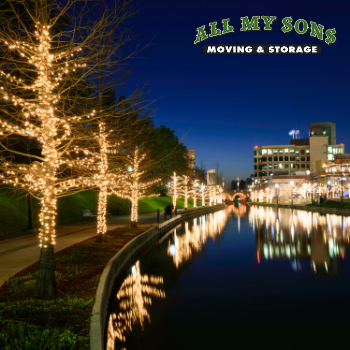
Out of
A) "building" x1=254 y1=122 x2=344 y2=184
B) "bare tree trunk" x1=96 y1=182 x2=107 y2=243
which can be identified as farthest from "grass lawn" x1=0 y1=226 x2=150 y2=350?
"building" x1=254 y1=122 x2=344 y2=184

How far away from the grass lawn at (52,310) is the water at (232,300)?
0.90 metres

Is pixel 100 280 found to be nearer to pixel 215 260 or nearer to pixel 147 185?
pixel 215 260

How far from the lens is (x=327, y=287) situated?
10.2 meters

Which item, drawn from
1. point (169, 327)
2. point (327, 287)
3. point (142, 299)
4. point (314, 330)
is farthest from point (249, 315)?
point (327, 287)

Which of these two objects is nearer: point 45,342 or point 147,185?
point 45,342

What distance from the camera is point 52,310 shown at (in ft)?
21.8

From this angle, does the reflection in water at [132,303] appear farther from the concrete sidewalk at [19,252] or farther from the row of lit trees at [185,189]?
the row of lit trees at [185,189]

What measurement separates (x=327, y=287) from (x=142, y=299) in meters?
5.74

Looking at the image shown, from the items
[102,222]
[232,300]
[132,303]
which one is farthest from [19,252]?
[232,300]

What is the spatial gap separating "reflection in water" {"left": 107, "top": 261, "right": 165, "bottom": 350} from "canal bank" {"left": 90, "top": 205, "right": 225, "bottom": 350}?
0.91 ft

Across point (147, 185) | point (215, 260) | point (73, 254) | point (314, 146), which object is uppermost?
point (314, 146)

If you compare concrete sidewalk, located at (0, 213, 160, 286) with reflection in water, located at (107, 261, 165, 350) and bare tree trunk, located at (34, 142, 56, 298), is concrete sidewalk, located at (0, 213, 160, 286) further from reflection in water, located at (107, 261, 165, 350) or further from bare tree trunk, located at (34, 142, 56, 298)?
reflection in water, located at (107, 261, 165, 350)

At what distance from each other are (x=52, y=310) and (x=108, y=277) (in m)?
2.58

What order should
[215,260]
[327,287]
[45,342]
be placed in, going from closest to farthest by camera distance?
[45,342] < [327,287] < [215,260]
